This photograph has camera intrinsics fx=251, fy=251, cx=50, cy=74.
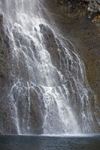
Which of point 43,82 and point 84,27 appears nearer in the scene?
point 43,82

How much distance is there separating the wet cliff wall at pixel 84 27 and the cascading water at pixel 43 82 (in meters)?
1.58

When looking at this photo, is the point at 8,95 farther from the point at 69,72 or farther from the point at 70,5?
the point at 70,5

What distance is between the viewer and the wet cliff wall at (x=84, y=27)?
31.4 metres

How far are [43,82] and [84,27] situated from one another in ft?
49.0

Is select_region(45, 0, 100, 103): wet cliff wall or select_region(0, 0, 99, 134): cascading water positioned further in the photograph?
select_region(45, 0, 100, 103): wet cliff wall

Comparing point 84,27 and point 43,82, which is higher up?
point 84,27

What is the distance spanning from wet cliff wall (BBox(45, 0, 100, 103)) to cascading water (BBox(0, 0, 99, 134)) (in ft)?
5.19

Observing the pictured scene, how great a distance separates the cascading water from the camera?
72.6ft

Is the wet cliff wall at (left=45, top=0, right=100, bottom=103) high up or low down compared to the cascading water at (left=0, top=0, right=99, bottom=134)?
up

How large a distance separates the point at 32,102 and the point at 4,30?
968 cm

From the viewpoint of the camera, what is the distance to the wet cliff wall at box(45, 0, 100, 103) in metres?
31.4

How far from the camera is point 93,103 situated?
2802cm

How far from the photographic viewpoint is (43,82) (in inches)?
1048

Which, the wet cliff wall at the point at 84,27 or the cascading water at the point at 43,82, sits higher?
the wet cliff wall at the point at 84,27
